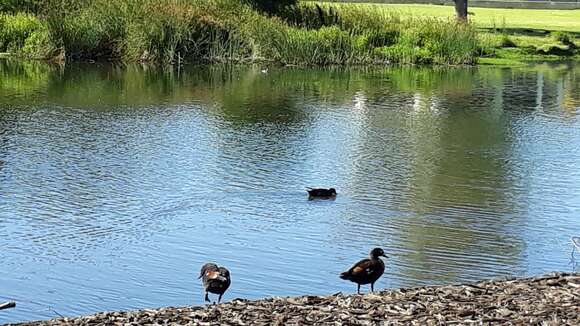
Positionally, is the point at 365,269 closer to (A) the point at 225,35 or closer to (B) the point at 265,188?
(B) the point at 265,188

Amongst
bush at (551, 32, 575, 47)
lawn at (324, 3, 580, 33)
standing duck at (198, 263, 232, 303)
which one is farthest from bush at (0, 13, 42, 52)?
standing duck at (198, 263, 232, 303)

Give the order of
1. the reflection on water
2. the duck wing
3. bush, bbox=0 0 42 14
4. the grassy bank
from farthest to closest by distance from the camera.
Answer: bush, bbox=0 0 42 14 → the grassy bank → the reflection on water → the duck wing

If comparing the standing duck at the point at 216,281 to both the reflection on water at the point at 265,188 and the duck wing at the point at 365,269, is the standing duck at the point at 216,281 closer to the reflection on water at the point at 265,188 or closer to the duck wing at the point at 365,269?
the reflection on water at the point at 265,188

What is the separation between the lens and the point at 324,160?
60.0 feet

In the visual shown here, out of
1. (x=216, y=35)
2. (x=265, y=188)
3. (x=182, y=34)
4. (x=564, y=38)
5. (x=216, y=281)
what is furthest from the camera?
(x=564, y=38)

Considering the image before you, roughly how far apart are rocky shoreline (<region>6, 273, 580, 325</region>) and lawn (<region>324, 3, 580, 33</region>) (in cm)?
3871

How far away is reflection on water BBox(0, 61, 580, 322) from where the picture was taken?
36.8ft

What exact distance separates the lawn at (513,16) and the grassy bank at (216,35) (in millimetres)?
9117

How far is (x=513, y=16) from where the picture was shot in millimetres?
61531

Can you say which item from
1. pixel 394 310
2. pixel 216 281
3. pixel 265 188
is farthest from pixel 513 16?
pixel 394 310

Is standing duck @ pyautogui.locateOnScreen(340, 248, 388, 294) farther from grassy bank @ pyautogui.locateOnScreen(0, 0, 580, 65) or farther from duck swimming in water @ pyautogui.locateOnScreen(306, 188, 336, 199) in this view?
grassy bank @ pyautogui.locateOnScreen(0, 0, 580, 65)

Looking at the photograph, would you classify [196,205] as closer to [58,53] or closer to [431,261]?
[431,261]

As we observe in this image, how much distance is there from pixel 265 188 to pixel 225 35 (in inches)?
855

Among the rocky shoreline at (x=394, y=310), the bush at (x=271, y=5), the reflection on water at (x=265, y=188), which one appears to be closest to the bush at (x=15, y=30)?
the bush at (x=271, y=5)
